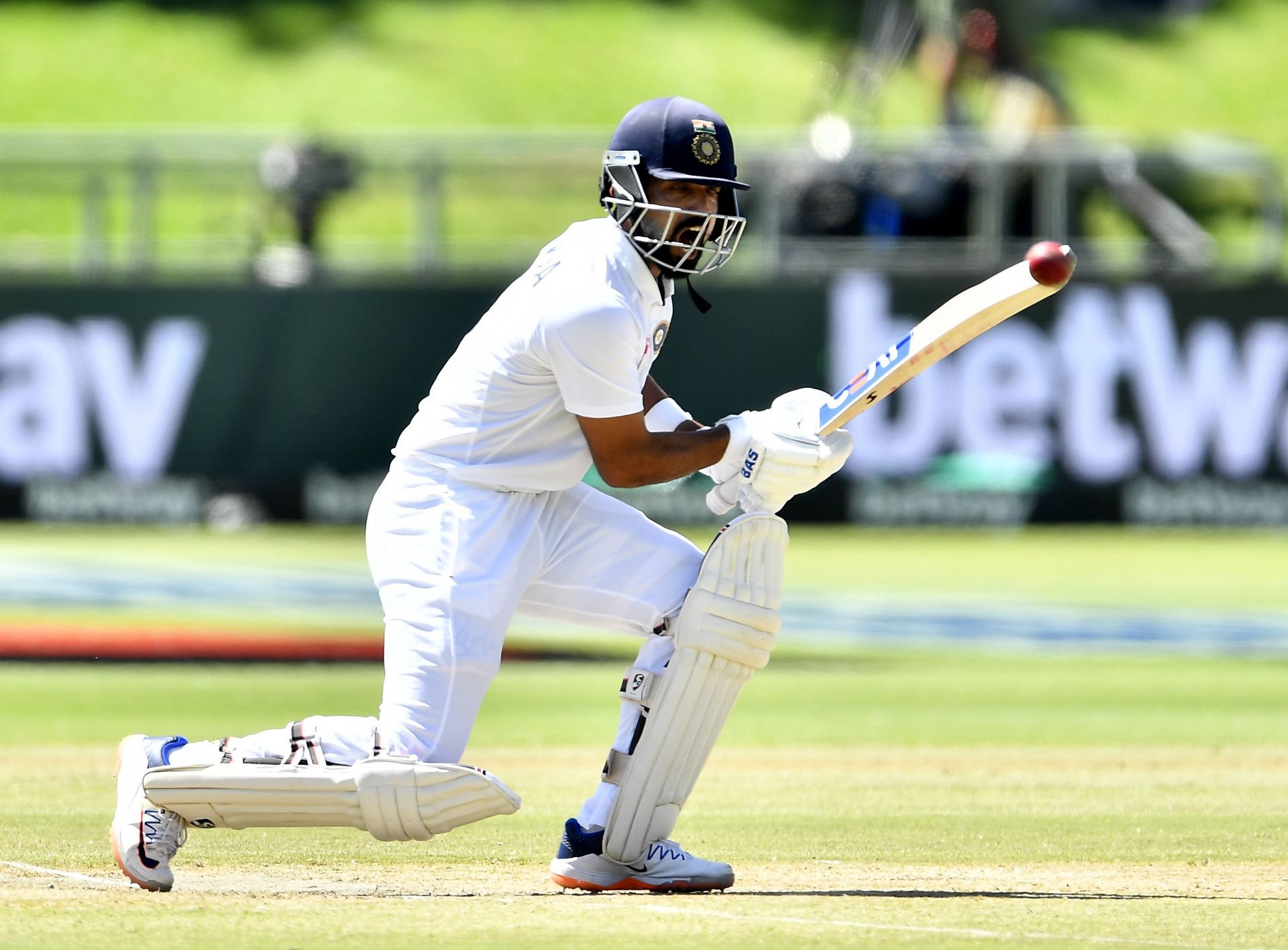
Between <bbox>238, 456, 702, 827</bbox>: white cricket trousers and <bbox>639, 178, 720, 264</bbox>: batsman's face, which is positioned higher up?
<bbox>639, 178, 720, 264</bbox>: batsman's face

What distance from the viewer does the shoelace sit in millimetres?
4996

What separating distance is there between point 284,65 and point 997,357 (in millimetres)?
16525

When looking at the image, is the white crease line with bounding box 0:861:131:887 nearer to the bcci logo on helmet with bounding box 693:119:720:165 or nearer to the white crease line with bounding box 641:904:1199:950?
the white crease line with bounding box 641:904:1199:950

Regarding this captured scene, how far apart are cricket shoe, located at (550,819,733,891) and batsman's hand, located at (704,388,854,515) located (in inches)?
36.0

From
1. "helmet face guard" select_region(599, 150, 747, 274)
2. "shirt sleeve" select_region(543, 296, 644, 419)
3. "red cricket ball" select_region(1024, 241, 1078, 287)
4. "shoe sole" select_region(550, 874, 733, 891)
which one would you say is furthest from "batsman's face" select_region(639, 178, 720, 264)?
"shoe sole" select_region(550, 874, 733, 891)

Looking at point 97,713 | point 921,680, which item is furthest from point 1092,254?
point 97,713

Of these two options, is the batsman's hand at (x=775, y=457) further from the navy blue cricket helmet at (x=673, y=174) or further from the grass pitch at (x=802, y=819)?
the grass pitch at (x=802, y=819)

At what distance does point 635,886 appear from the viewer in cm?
520

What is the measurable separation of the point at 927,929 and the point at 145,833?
1926mm

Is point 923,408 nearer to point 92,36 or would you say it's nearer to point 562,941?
point 562,941

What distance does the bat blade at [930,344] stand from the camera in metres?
5.27

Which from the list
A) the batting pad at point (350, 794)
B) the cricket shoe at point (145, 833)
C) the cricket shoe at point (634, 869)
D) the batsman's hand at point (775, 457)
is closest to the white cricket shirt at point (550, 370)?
the batsman's hand at point (775, 457)

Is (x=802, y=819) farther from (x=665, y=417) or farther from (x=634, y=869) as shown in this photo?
(x=665, y=417)

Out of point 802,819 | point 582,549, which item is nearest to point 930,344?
point 582,549
